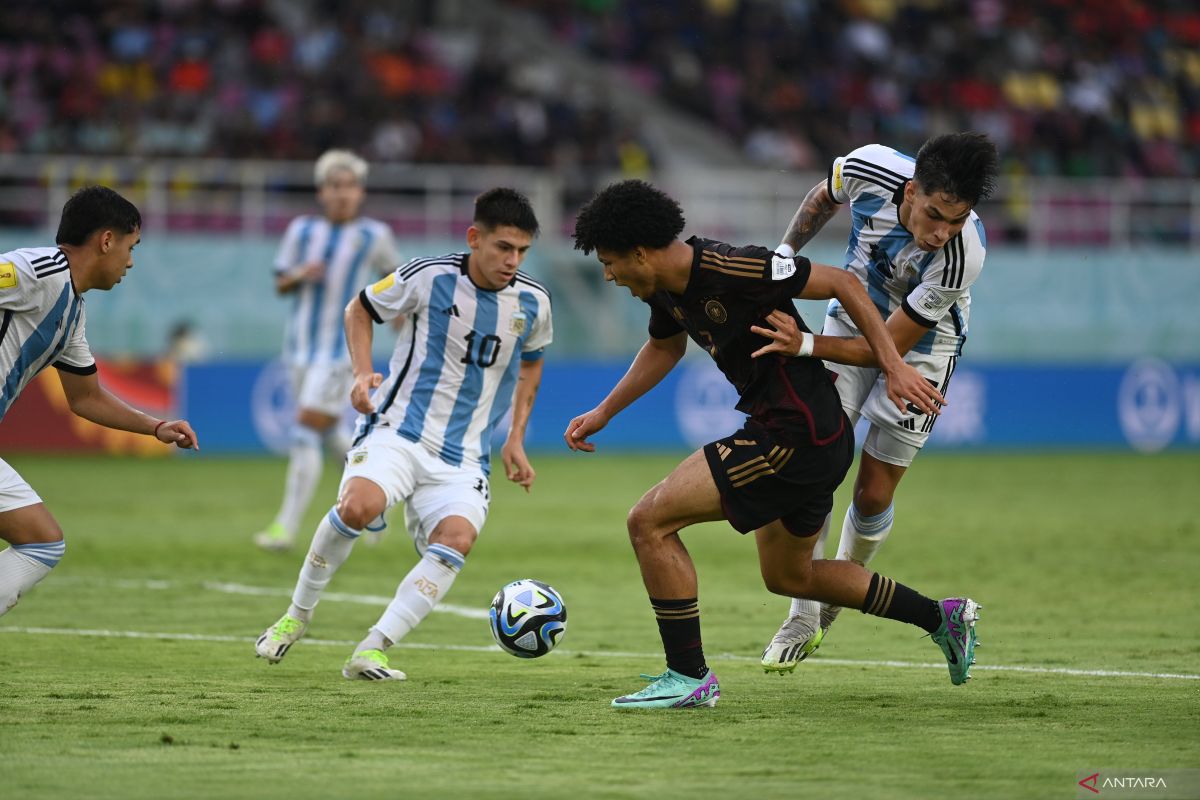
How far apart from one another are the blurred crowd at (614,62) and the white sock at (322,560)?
15.9 meters

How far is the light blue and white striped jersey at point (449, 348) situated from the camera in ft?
25.0

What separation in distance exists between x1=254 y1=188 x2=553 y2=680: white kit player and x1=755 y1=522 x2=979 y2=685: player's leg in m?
1.40

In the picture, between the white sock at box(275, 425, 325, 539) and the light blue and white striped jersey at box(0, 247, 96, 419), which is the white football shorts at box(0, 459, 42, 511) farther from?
the white sock at box(275, 425, 325, 539)

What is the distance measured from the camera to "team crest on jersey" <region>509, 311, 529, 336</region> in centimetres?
775

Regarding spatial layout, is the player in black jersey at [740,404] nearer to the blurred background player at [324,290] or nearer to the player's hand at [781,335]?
the player's hand at [781,335]

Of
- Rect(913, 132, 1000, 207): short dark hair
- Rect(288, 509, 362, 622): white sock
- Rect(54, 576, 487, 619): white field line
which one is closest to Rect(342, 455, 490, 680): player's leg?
Rect(288, 509, 362, 622): white sock

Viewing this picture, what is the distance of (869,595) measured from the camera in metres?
6.57

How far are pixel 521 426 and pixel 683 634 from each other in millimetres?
1744

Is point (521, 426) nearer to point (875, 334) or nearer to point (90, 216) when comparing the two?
point (875, 334)

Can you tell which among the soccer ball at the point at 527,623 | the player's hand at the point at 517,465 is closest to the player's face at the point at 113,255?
the player's hand at the point at 517,465

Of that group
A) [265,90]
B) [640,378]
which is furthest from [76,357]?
[265,90]

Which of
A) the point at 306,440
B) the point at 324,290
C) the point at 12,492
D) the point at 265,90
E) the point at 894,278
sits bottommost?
the point at 306,440

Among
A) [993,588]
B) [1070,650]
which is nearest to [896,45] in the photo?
[993,588]

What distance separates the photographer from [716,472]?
6168 mm
